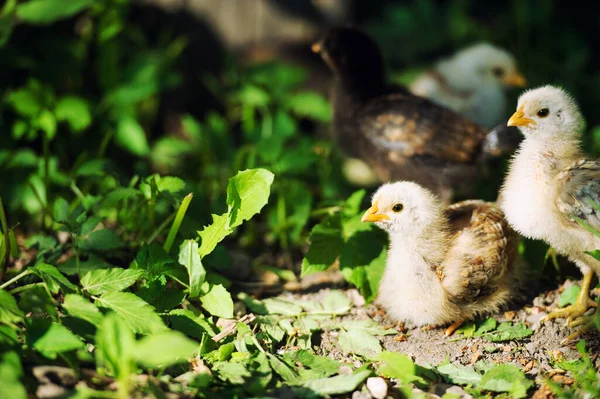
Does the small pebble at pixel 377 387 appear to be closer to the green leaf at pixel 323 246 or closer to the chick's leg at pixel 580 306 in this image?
the green leaf at pixel 323 246

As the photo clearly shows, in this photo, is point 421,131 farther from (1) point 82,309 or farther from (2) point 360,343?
(1) point 82,309

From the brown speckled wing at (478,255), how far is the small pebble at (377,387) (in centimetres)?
54

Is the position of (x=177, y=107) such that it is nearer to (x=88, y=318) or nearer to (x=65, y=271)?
(x=65, y=271)

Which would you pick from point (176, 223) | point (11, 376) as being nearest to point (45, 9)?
point (176, 223)

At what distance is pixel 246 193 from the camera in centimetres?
284

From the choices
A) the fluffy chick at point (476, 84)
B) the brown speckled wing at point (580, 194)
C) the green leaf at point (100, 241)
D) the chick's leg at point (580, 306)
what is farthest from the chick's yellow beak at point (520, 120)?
the green leaf at point (100, 241)

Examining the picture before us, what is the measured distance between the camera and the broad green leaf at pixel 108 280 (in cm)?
262

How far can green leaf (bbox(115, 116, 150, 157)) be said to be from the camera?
425 centimetres

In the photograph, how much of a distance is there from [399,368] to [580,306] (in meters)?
1.00

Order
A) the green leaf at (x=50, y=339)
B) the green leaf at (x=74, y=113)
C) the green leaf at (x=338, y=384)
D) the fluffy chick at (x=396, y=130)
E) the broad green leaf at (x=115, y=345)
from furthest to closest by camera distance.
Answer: the green leaf at (x=74, y=113), the fluffy chick at (x=396, y=130), the green leaf at (x=338, y=384), the green leaf at (x=50, y=339), the broad green leaf at (x=115, y=345)

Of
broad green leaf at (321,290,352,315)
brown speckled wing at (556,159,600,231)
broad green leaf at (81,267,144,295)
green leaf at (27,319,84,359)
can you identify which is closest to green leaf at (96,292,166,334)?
broad green leaf at (81,267,144,295)

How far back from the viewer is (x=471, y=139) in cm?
370

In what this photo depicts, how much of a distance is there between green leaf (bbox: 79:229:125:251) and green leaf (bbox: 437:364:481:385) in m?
1.49

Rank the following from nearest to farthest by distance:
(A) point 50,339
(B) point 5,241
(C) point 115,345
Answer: (C) point 115,345, (A) point 50,339, (B) point 5,241
